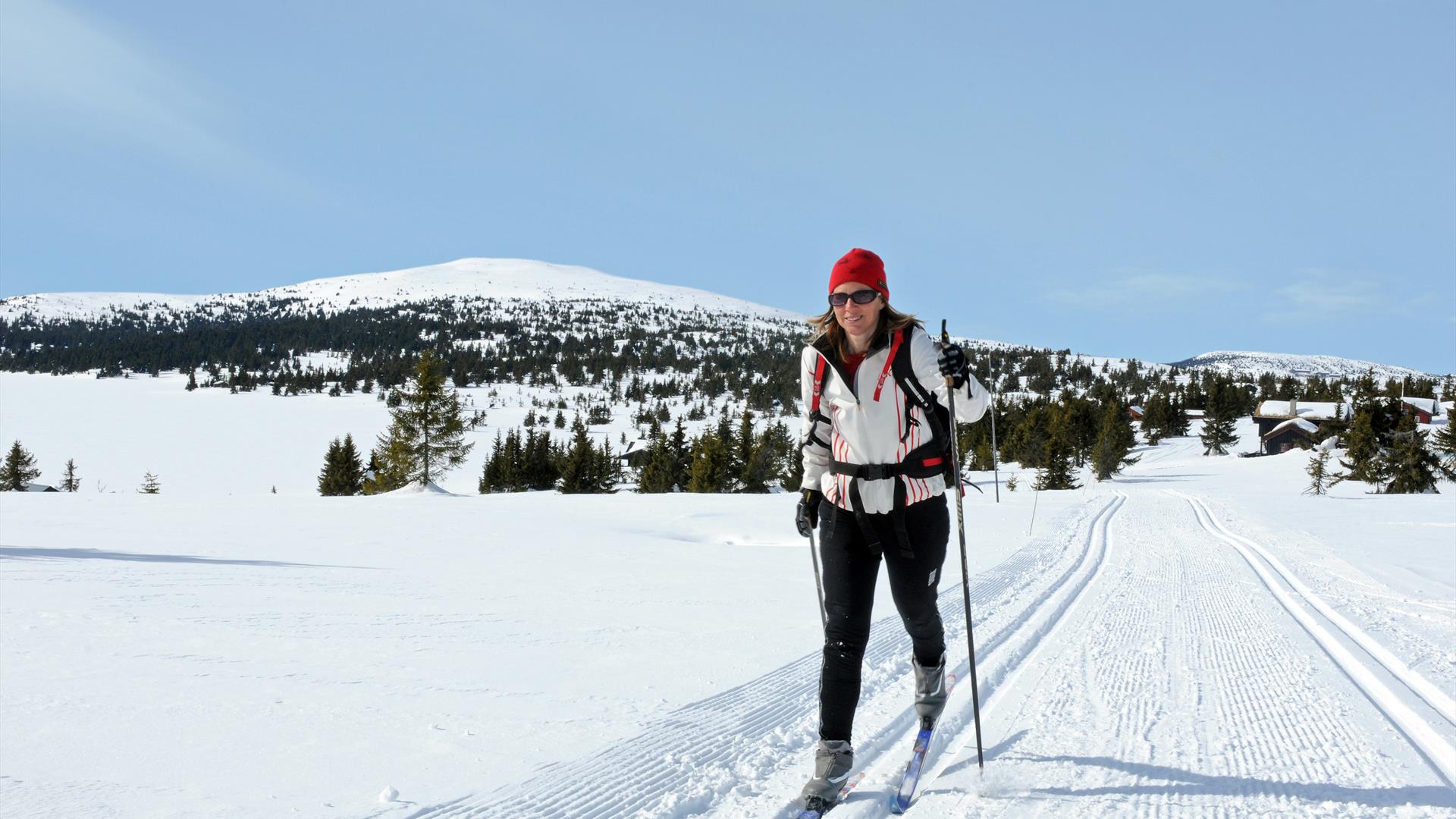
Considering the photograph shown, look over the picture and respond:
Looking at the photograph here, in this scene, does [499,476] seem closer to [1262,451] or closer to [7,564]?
[7,564]

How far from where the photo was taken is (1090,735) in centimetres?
348

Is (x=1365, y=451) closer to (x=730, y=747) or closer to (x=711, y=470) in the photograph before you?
(x=711, y=470)

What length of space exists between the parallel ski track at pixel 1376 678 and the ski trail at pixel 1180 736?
0.24ft

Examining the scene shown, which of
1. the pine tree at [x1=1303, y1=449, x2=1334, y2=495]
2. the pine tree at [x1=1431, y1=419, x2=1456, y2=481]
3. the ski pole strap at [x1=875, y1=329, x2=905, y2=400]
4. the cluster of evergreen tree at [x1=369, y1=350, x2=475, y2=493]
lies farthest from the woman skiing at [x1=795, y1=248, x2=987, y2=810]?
the pine tree at [x1=1303, y1=449, x2=1334, y2=495]

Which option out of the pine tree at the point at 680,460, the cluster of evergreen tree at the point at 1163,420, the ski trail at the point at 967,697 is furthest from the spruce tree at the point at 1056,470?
the ski trail at the point at 967,697

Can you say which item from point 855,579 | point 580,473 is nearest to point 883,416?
point 855,579

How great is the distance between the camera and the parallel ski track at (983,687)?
2969mm

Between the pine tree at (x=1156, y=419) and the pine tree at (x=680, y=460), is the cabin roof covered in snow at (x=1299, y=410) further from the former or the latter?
the pine tree at (x=680, y=460)

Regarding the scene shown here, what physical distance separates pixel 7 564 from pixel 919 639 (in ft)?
30.0

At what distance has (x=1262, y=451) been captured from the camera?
79.8m

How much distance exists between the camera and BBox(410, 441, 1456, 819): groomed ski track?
279 centimetres

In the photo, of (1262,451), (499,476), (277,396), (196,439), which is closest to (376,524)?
(499,476)

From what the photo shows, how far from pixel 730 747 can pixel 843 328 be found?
1.84 m

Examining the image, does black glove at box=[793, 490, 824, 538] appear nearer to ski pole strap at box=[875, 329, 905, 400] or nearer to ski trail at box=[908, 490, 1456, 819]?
ski pole strap at box=[875, 329, 905, 400]
